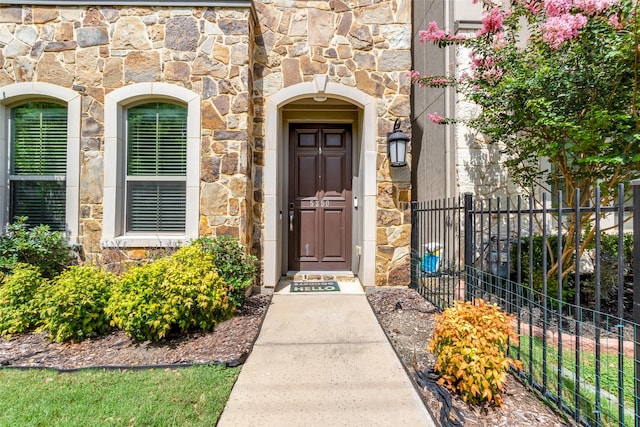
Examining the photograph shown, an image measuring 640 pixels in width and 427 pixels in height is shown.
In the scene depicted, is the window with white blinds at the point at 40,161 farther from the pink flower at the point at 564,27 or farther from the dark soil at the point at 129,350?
the pink flower at the point at 564,27

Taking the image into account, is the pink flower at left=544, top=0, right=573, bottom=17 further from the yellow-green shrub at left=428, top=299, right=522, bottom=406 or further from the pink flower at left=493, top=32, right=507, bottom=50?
the yellow-green shrub at left=428, top=299, right=522, bottom=406

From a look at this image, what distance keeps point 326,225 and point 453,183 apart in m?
2.01

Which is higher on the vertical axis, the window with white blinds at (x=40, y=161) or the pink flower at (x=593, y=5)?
the pink flower at (x=593, y=5)

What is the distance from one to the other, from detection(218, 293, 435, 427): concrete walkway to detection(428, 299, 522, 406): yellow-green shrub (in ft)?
0.96

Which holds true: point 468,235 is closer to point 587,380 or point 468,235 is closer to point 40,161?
point 587,380

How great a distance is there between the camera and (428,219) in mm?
3973

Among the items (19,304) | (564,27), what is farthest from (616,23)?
(19,304)

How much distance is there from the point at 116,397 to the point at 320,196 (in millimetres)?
3495

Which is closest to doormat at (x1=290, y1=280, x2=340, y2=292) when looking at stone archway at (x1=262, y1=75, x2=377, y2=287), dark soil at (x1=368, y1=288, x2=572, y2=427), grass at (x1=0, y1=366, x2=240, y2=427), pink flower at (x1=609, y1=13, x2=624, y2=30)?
stone archway at (x1=262, y1=75, x2=377, y2=287)

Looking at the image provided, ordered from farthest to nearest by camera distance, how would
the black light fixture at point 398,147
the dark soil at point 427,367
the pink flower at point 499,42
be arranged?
the black light fixture at point 398,147, the pink flower at point 499,42, the dark soil at point 427,367

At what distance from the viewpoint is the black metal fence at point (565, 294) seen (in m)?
1.66

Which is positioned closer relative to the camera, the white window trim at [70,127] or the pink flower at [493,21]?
the pink flower at [493,21]

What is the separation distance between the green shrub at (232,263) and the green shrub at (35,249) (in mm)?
1611

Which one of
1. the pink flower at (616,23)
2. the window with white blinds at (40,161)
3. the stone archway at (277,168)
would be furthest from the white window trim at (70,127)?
the pink flower at (616,23)
